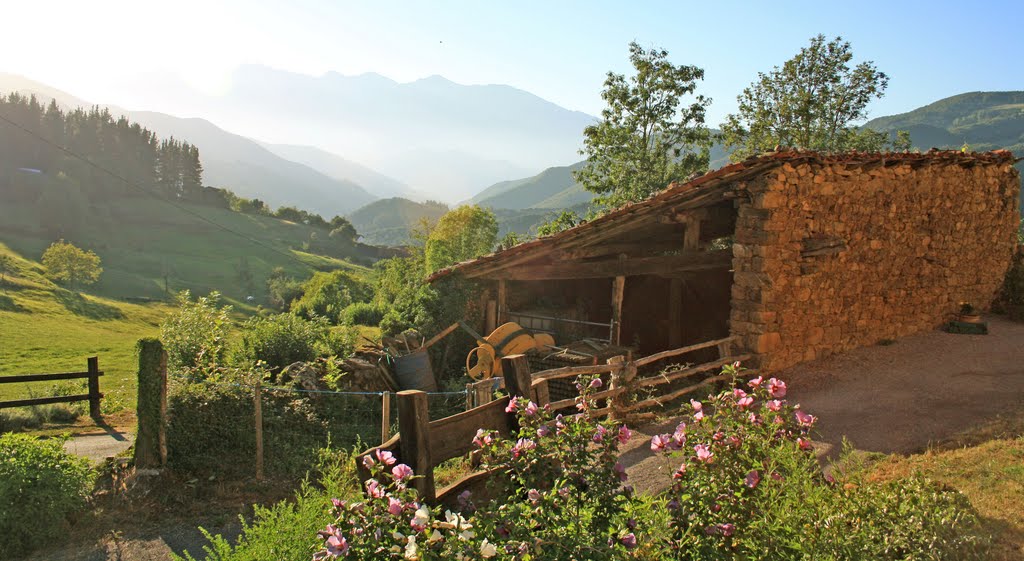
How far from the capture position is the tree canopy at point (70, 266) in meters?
44.8

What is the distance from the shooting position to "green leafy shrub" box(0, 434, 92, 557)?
5715mm

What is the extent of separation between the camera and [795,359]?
32.6 ft

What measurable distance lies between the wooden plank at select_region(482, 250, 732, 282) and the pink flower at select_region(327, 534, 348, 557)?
29.0 feet

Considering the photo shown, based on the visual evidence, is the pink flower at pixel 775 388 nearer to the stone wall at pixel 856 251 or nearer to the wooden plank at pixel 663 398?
the wooden plank at pixel 663 398

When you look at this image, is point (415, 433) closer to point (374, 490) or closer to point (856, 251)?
point (374, 490)

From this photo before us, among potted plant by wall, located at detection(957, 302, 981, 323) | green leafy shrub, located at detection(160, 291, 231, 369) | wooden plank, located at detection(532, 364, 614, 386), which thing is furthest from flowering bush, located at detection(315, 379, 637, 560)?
potted plant by wall, located at detection(957, 302, 981, 323)

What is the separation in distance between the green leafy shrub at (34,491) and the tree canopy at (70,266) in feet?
152

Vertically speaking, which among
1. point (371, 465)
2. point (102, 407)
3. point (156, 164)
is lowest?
point (102, 407)

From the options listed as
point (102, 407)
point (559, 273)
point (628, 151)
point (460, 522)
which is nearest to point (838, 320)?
point (559, 273)

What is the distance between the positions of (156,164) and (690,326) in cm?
9130

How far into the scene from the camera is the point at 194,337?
10.8 metres

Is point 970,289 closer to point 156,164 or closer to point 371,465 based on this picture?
point 371,465

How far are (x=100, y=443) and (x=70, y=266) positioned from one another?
142 ft

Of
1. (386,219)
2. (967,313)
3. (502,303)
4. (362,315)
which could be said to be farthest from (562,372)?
(386,219)
